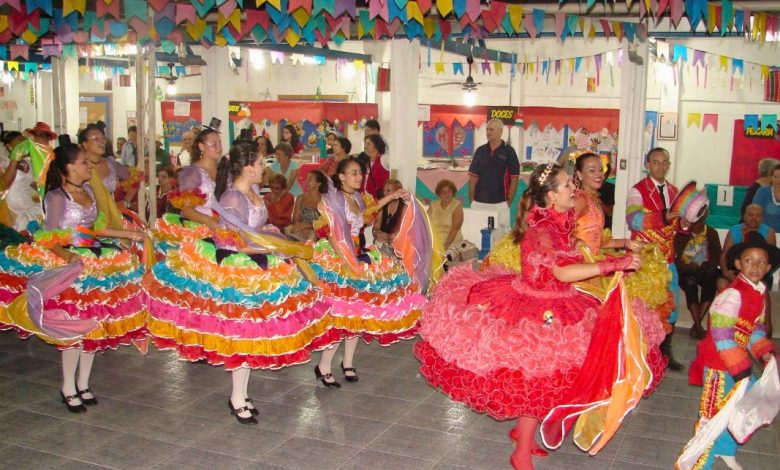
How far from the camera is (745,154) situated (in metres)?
13.3

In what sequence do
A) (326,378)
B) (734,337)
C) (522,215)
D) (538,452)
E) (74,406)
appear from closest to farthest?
(734,337)
(522,215)
(538,452)
(74,406)
(326,378)

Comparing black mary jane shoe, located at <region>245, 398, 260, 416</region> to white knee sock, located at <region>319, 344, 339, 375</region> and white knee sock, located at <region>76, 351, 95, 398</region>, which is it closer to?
white knee sock, located at <region>319, 344, 339, 375</region>

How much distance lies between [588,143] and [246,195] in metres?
9.44

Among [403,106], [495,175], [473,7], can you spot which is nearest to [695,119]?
[495,175]

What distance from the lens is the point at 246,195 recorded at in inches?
199

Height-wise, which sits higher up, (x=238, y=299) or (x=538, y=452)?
(x=238, y=299)

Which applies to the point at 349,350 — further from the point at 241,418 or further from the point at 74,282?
the point at 74,282

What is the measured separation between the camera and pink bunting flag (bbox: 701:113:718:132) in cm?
1357

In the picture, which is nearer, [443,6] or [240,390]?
[240,390]

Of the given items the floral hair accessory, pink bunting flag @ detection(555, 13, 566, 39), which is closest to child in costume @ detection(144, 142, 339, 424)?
the floral hair accessory

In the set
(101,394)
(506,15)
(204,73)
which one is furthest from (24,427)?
(204,73)

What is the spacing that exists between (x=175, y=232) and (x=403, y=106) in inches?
195

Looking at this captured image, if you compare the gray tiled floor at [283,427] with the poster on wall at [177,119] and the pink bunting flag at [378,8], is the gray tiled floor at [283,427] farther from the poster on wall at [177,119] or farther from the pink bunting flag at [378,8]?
the poster on wall at [177,119]

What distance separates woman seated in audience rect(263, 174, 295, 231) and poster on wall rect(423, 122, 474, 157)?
7.14 m
